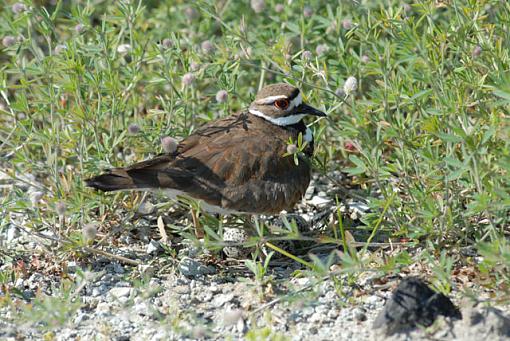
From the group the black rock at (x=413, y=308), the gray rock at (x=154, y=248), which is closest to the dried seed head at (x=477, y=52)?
the black rock at (x=413, y=308)

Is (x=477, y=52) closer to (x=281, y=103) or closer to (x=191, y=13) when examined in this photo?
(x=281, y=103)

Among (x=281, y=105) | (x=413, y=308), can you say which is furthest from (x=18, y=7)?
(x=413, y=308)

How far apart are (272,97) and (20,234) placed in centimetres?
227

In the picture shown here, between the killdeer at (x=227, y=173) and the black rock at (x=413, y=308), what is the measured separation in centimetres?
135

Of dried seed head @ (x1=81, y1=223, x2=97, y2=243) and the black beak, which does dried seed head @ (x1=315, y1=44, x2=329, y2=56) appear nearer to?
the black beak

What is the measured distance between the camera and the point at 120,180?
526cm

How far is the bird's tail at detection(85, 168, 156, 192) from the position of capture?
518 centimetres

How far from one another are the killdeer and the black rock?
4.42 feet

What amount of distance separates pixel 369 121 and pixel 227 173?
1.07 meters

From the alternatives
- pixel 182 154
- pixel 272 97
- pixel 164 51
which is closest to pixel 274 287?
pixel 182 154

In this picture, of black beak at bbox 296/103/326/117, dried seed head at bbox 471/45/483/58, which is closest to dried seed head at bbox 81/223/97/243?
black beak at bbox 296/103/326/117

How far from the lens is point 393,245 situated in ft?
17.9

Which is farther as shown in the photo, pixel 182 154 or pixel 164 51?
pixel 164 51

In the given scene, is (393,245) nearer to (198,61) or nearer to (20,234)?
(198,61)
